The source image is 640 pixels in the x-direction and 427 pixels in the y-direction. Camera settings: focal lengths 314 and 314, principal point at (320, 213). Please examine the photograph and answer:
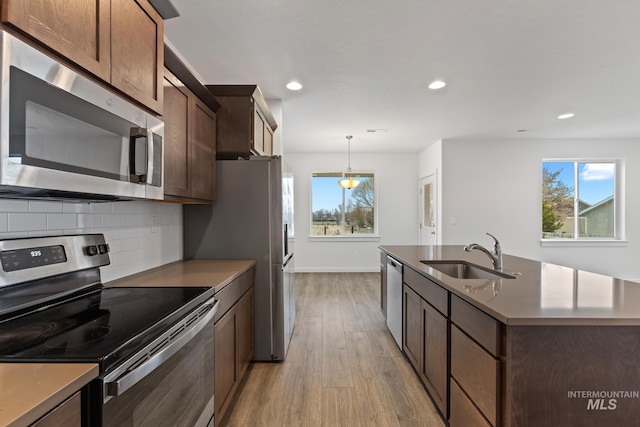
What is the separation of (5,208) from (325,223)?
5714 mm

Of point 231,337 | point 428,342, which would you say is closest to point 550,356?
point 428,342

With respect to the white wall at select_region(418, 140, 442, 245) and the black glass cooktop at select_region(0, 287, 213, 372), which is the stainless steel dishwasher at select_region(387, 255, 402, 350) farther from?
the white wall at select_region(418, 140, 442, 245)

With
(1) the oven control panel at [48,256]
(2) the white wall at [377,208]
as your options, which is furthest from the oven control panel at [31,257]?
(2) the white wall at [377,208]

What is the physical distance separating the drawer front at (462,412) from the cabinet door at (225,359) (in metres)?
1.26

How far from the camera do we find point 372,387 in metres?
2.28

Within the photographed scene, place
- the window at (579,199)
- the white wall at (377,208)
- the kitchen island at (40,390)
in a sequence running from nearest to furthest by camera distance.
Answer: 1. the kitchen island at (40,390)
2. the window at (579,199)
3. the white wall at (377,208)

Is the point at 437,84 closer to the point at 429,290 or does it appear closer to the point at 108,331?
the point at 429,290

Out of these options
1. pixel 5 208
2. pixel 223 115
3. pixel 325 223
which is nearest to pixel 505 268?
pixel 223 115

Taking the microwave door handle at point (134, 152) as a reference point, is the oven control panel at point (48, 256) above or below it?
below

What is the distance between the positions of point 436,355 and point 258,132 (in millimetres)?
2321

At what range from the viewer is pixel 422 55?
2609mm

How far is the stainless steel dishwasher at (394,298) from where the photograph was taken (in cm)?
271

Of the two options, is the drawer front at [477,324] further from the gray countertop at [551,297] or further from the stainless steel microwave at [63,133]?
the stainless steel microwave at [63,133]

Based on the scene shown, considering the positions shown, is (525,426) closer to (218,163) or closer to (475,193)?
(218,163)
